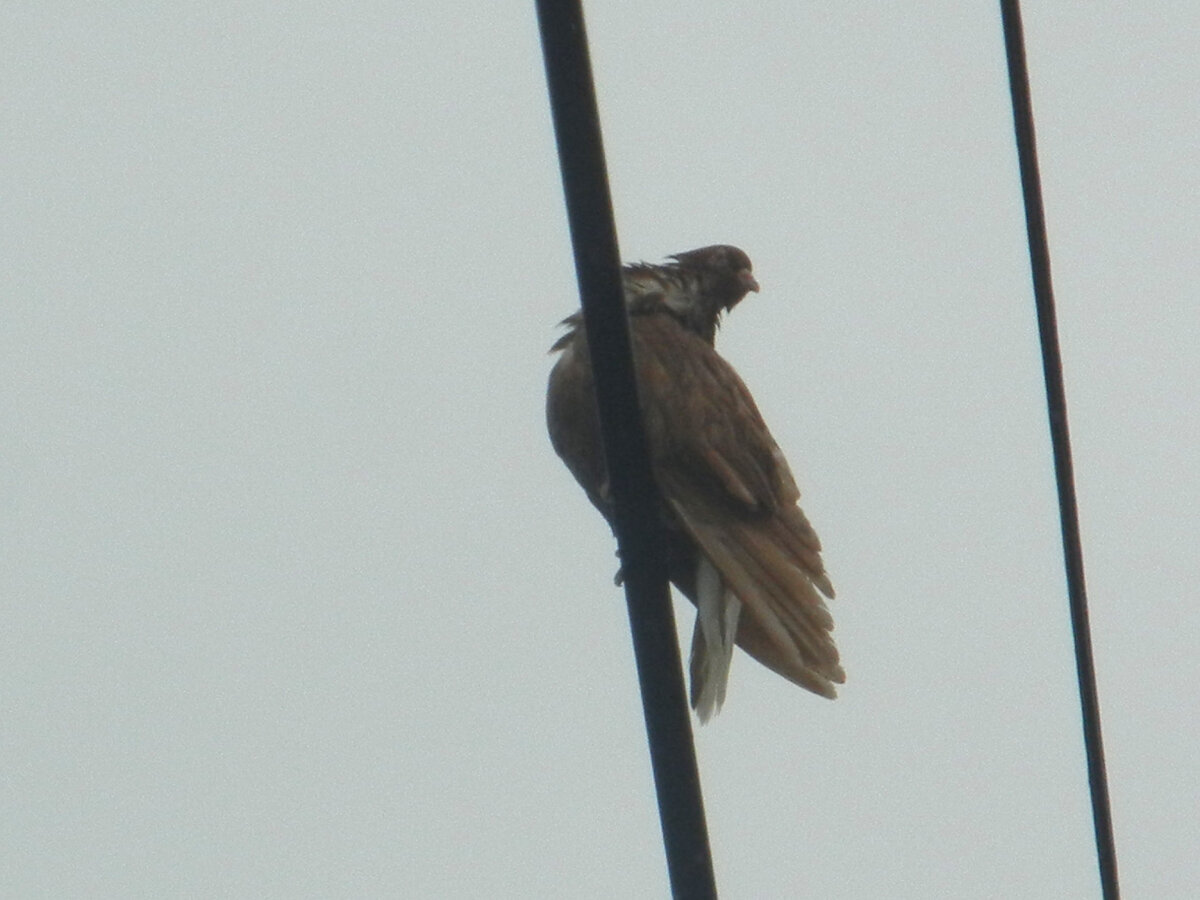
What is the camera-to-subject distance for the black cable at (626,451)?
105 inches

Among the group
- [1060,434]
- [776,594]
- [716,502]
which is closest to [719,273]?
[716,502]

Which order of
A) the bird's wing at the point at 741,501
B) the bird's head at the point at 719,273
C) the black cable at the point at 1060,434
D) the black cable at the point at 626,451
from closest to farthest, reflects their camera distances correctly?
the black cable at the point at 626,451, the black cable at the point at 1060,434, the bird's wing at the point at 741,501, the bird's head at the point at 719,273

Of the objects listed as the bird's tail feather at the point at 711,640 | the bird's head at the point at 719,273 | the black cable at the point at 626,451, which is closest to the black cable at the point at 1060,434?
the black cable at the point at 626,451

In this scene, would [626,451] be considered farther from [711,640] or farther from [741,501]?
[741,501]

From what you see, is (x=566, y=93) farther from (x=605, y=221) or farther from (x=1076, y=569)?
(x=1076, y=569)

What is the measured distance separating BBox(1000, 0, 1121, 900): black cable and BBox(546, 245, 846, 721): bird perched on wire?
5.97 ft

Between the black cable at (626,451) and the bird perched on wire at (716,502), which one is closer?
the black cable at (626,451)

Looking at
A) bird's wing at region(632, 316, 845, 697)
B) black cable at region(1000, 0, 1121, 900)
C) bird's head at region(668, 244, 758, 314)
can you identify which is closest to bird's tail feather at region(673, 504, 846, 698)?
bird's wing at region(632, 316, 845, 697)

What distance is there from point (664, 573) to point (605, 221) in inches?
26.0

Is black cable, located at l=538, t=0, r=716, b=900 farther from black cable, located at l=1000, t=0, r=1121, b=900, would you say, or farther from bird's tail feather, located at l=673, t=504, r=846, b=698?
bird's tail feather, located at l=673, t=504, r=846, b=698

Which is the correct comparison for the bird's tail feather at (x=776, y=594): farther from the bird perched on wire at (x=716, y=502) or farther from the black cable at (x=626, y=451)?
the black cable at (x=626, y=451)

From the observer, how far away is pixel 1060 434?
3.12 metres

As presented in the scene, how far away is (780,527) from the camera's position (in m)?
5.31

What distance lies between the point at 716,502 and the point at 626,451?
89.4 inches
